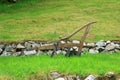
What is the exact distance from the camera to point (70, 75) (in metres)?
14.5

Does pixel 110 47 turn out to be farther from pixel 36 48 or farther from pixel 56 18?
pixel 56 18

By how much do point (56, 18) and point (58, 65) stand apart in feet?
34.7

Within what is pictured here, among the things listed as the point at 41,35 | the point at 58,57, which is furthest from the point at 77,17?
the point at 58,57

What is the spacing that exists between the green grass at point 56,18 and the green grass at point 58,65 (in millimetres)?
4944

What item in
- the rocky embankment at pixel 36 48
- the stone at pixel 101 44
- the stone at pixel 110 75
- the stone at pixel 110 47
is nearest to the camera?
the stone at pixel 110 75

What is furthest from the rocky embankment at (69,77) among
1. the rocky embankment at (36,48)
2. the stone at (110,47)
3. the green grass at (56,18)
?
the green grass at (56,18)

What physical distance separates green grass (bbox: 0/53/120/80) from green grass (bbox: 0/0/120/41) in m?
4.94

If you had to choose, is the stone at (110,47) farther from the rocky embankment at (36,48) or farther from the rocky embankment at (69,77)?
the rocky embankment at (69,77)

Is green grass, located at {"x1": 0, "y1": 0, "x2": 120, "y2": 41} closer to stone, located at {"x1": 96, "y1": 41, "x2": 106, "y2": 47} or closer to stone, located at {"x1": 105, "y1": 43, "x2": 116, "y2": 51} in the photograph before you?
stone, located at {"x1": 96, "y1": 41, "x2": 106, "y2": 47}

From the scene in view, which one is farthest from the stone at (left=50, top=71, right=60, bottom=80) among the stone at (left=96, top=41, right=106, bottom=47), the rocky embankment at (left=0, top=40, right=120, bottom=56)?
the stone at (left=96, top=41, right=106, bottom=47)

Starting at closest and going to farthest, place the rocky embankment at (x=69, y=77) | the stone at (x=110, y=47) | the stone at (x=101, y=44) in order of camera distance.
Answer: the rocky embankment at (x=69, y=77)
the stone at (x=110, y=47)
the stone at (x=101, y=44)

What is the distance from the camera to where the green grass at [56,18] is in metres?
22.1

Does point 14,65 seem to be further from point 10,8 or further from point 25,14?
point 10,8

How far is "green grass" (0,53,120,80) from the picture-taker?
14.4 meters
